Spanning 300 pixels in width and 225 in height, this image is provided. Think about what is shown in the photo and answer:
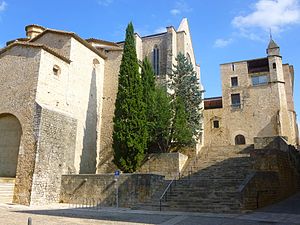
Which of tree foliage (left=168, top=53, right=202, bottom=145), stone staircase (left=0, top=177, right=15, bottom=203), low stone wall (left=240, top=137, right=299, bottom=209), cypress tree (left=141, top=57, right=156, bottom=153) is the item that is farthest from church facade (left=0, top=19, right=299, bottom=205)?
low stone wall (left=240, top=137, right=299, bottom=209)

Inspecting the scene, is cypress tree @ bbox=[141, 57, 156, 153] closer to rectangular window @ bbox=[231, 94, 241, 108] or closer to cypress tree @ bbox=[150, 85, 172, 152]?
cypress tree @ bbox=[150, 85, 172, 152]

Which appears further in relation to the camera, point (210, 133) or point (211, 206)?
point (210, 133)

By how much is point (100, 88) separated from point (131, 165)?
853cm

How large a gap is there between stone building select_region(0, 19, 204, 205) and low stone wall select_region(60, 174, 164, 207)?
799 millimetres

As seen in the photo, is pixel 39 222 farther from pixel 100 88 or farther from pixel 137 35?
pixel 137 35

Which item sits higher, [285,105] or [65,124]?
[285,105]

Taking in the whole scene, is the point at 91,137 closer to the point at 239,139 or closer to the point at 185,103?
the point at 185,103

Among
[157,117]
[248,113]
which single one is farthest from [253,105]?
[157,117]

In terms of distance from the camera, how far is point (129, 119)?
57.4 ft

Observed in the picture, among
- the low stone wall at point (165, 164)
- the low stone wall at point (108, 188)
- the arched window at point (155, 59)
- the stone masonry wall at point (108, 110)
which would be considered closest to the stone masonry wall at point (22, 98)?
the low stone wall at point (108, 188)

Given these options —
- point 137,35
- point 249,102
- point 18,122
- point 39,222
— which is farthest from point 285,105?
point 39,222

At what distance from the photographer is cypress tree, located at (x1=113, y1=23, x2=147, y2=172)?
16953 mm

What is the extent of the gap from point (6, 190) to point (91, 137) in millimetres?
7935

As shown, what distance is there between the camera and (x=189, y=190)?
1265 centimetres
